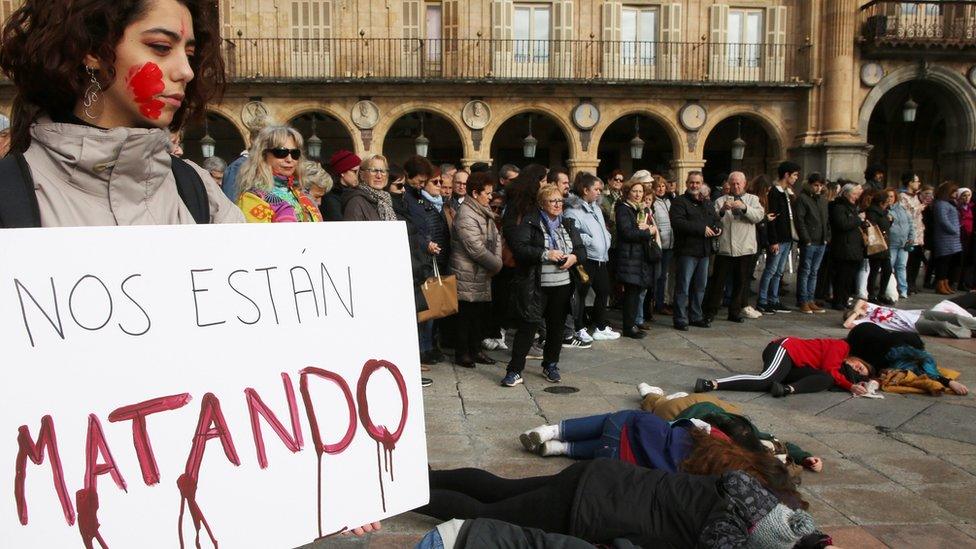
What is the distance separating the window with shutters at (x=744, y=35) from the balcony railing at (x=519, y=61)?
0.09 feet

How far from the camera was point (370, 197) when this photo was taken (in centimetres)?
599

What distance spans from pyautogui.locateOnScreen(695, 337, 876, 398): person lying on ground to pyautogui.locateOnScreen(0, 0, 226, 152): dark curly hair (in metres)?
5.07

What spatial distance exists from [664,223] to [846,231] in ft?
9.25

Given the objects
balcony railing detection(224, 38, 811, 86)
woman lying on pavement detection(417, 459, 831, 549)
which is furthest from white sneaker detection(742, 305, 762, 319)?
balcony railing detection(224, 38, 811, 86)

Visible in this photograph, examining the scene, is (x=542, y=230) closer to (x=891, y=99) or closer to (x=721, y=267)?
(x=721, y=267)

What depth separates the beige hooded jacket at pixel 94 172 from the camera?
1.42 m

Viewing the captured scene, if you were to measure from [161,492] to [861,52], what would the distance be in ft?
73.8

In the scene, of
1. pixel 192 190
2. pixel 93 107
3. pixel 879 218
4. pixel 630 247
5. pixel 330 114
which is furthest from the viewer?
pixel 330 114

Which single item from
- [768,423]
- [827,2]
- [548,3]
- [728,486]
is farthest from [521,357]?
[827,2]

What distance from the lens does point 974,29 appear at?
66.6 feet

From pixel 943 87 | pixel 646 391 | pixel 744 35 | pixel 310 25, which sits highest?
pixel 310 25

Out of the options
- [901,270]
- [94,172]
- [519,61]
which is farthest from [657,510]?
[519,61]

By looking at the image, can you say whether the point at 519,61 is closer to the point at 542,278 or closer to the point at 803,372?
the point at 542,278

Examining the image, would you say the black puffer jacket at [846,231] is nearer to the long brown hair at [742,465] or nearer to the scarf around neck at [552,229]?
the scarf around neck at [552,229]
